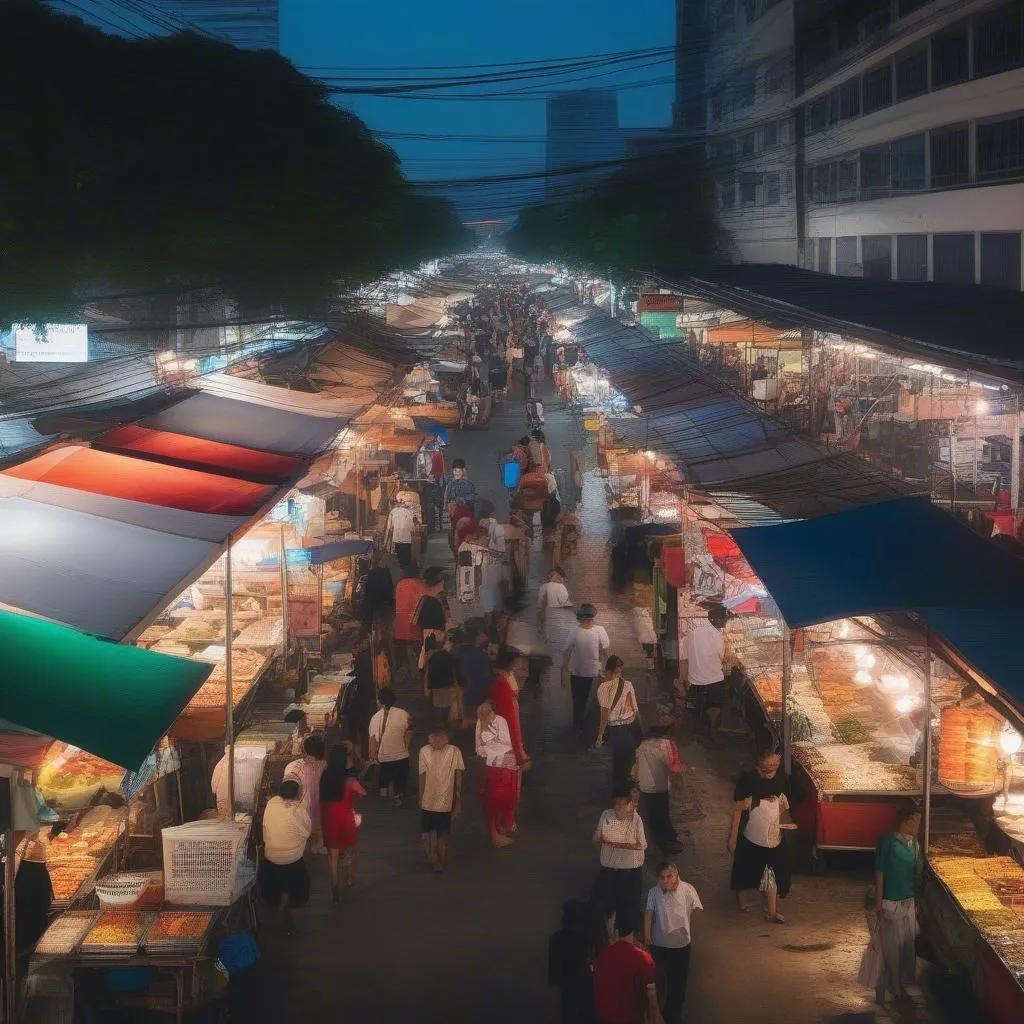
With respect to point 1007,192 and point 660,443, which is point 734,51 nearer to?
point 1007,192

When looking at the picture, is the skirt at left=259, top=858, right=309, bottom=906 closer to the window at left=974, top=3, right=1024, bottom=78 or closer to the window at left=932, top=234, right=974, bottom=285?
the window at left=974, top=3, right=1024, bottom=78

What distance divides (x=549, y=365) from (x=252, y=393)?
30.2 m

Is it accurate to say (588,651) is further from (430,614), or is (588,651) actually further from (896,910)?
(896,910)

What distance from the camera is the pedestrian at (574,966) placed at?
602 centimetres

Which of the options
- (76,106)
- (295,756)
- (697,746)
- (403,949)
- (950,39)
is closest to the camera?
(403,949)

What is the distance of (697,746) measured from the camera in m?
11.8

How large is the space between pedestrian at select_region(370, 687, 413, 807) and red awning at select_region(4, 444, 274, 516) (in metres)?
1.85

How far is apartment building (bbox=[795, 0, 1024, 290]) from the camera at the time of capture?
21.2 metres

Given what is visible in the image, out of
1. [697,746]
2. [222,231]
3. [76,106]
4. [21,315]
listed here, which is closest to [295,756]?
[697,746]

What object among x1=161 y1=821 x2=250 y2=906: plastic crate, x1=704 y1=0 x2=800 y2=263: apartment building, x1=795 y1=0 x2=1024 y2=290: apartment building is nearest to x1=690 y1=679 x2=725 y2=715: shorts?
x1=161 y1=821 x2=250 y2=906: plastic crate

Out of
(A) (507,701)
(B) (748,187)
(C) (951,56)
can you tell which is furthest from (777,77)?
(A) (507,701)

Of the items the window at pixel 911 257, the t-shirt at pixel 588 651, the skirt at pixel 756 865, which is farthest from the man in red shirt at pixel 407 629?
the window at pixel 911 257

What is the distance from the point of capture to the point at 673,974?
22.9 feet

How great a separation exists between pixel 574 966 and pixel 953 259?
66.7 ft
